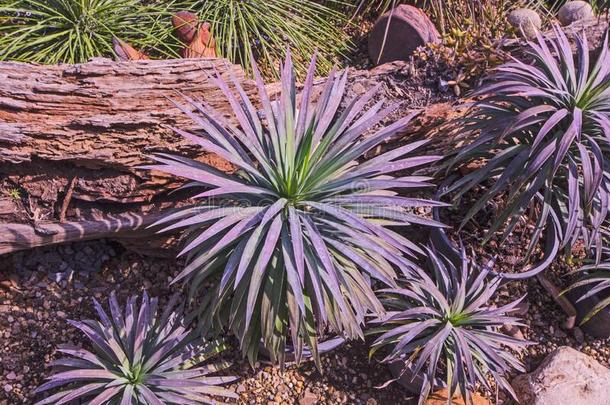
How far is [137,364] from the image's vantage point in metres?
2.18

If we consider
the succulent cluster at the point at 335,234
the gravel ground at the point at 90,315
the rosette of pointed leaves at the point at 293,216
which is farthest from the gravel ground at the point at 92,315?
the rosette of pointed leaves at the point at 293,216

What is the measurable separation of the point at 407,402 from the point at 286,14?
2559 mm

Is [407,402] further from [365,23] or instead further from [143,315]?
[365,23]

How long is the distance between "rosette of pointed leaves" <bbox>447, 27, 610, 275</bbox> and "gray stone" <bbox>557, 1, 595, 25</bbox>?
4.13ft

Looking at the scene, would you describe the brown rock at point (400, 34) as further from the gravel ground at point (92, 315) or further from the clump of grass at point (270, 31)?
the gravel ground at point (92, 315)

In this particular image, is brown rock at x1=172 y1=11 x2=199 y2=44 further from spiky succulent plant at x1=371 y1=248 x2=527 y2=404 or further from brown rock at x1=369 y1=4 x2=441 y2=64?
spiky succulent plant at x1=371 y1=248 x2=527 y2=404

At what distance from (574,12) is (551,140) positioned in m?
1.85

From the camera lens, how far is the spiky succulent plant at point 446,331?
231cm

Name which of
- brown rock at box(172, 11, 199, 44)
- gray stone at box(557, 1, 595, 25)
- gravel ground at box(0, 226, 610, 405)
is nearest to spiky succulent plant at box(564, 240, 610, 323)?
gravel ground at box(0, 226, 610, 405)

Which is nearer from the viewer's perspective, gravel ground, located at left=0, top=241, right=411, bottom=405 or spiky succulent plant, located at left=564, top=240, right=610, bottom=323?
gravel ground, located at left=0, top=241, right=411, bottom=405

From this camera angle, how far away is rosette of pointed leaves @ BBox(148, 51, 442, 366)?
1954mm

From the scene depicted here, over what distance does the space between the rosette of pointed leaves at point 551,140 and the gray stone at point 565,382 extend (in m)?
0.59

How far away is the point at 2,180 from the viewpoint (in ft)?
7.95

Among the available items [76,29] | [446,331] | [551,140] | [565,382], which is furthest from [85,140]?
[565,382]
